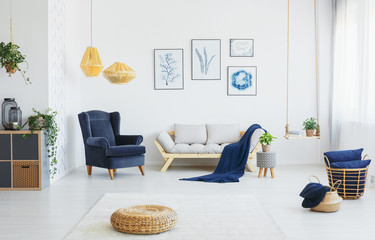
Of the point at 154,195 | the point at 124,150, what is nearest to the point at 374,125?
the point at 154,195

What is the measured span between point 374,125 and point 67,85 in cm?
462

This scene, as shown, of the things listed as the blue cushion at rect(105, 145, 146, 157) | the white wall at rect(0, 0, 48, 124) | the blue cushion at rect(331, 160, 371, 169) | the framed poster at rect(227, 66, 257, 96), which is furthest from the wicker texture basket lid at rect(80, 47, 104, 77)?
the blue cushion at rect(331, 160, 371, 169)

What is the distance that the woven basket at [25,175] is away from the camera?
528 cm

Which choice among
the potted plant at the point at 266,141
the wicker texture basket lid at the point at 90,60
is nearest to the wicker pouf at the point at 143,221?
the potted plant at the point at 266,141

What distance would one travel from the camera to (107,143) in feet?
20.0

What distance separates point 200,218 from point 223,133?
3474 mm

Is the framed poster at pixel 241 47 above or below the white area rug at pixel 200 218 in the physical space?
above

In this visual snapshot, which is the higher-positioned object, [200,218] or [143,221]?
[143,221]

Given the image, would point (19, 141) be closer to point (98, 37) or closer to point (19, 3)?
point (19, 3)

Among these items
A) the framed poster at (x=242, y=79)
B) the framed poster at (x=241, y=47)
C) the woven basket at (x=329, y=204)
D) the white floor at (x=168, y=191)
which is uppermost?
the framed poster at (x=241, y=47)

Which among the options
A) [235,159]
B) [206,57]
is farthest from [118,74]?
[235,159]

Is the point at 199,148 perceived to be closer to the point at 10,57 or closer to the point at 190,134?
the point at 190,134

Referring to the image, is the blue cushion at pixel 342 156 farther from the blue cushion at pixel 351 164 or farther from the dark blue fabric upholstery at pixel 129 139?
the dark blue fabric upholstery at pixel 129 139

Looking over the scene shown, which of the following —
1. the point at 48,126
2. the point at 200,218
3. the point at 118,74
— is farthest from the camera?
the point at 118,74
